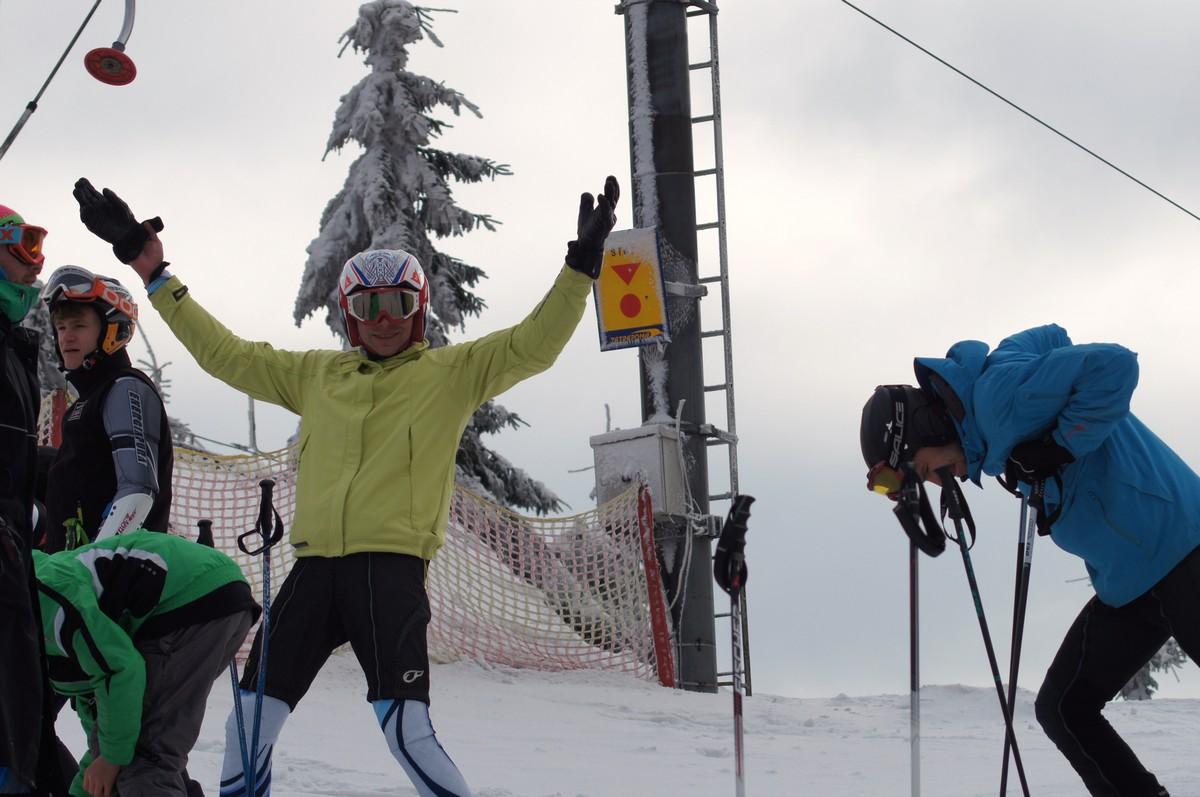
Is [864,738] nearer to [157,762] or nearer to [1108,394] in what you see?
[1108,394]

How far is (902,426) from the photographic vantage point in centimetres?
430

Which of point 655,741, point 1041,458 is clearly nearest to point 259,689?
point 1041,458

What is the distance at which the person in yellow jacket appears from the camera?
4.18m

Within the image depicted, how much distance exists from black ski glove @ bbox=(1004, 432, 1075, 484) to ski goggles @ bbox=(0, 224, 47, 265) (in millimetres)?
2629

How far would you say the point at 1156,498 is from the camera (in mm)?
4184

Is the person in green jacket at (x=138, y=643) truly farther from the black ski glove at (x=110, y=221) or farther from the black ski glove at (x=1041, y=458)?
the black ski glove at (x=1041, y=458)

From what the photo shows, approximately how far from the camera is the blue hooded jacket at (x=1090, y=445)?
13.3 feet

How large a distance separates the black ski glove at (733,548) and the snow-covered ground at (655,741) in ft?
7.98

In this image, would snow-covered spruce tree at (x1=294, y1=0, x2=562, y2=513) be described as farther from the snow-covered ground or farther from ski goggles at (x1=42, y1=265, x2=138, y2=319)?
ski goggles at (x1=42, y1=265, x2=138, y2=319)

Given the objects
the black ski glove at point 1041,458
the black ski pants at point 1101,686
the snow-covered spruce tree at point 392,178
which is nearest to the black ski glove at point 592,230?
the black ski glove at point 1041,458

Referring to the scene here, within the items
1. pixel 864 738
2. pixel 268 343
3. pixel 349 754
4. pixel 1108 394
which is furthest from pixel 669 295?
pixel 1108 394

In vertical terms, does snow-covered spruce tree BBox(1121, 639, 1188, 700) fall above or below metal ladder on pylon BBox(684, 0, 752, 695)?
below

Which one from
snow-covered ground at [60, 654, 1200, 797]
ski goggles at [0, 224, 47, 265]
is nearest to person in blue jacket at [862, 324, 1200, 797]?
snow-covered ground at [60, 654, 1200, 797]

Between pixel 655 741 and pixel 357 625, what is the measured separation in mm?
3757
